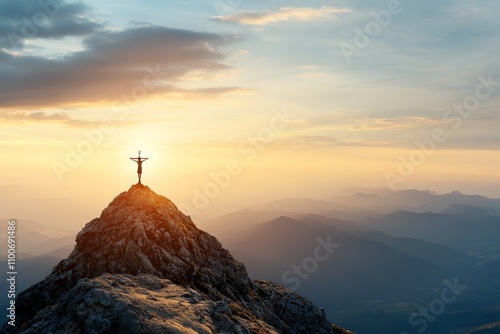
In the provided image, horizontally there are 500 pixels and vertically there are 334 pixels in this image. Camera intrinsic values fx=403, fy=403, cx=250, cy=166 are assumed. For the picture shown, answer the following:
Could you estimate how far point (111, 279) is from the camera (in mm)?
41938

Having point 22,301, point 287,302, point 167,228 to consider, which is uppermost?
point 167,228

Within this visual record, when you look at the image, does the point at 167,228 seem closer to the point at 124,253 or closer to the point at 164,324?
the point at 124,253

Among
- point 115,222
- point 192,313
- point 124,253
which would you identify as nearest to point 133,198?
point 115,222

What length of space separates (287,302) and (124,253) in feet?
92.1

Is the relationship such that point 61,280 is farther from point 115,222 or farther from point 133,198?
point 133,198

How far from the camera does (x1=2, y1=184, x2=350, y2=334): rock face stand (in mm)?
35562

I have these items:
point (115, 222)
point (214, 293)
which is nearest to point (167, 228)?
point (115, 222)

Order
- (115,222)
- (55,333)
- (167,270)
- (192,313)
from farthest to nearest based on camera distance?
1. (115,222)
2. (167,270)
3. (192,313)
4. (55,333)

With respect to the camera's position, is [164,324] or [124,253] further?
[124,253]

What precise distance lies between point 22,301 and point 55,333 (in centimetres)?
2360

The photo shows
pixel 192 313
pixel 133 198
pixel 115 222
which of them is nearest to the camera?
Result: pixel 192 313

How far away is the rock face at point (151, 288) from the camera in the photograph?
1400 inches

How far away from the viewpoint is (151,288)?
4388cm

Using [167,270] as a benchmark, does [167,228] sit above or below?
above
